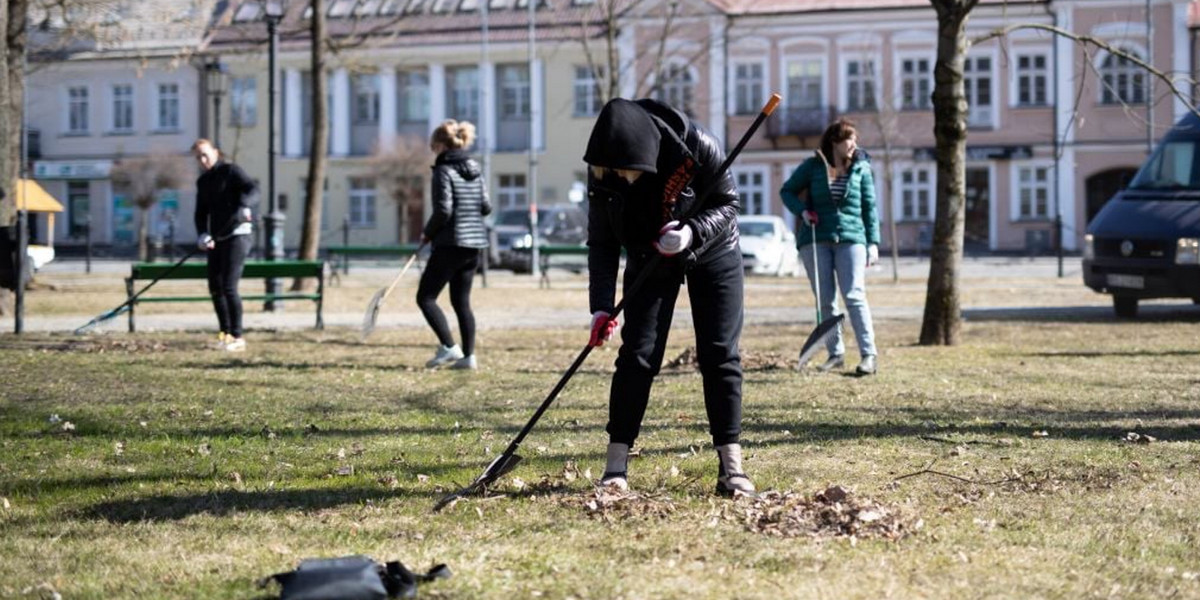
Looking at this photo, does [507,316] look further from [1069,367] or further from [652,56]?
[652,56]

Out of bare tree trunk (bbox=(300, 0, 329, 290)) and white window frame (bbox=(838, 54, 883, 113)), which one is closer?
bare tree trunk (bbox=(300, 0, 329, 290))

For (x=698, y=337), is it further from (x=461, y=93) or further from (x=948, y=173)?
(x=461, y=93)

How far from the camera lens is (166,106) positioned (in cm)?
5934

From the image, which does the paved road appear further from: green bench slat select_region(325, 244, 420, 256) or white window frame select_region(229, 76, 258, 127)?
white window frame select_region(229, 76, 258, 127)

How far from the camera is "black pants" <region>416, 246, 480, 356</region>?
38.0 ft

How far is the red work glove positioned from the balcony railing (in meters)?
47.0

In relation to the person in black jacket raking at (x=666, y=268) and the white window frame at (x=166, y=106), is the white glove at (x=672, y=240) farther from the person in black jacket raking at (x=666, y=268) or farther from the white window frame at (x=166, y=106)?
the white window frame at (x=166, y=106)

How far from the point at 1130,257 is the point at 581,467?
38.4 feet

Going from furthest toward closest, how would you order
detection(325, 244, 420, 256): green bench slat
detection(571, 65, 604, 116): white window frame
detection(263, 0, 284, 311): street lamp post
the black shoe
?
A: detection(571, 65, 604, 116): white window frame, detection(325, 244, 420, 256): green bench slat, detection(263, 0, 284, 311): street lamp post, the black shoe

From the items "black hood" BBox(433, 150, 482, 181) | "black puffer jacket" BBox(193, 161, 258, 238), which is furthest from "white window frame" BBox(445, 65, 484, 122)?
"black hood" BBox(433, 150, 482, 181)

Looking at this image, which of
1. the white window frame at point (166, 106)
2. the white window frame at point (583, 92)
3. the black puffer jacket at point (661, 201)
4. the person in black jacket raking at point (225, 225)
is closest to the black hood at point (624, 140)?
the black puffer jacket at point (661, 201)

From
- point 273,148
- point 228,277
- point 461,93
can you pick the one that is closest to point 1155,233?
point 228,277

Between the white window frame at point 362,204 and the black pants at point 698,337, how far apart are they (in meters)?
51.9

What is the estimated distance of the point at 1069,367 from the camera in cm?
1150
